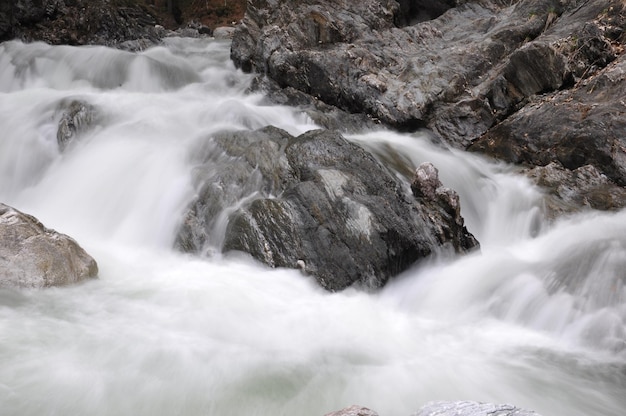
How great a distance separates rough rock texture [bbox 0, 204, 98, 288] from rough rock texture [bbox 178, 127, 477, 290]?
5.24 feet

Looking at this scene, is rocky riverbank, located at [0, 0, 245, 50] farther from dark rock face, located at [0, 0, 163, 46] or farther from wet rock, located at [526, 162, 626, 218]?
wet rock, located at [526, 162, 626, 218]

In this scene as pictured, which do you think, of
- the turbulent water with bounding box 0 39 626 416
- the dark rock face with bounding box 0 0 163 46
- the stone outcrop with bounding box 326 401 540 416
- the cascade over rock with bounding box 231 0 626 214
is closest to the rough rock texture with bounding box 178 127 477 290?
the turbulent water with bounding box 0 39 626 416

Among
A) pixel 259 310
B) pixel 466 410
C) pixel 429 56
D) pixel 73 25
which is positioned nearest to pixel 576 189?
pixel 429 56

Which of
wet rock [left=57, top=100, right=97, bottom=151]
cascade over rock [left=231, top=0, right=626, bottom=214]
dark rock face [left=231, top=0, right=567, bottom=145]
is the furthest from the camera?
dark rock face [left=231, top=0, right=567, bottom=145]

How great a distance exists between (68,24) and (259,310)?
48.4 feet

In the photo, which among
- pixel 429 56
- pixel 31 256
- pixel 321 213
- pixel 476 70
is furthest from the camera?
pixel 429 56

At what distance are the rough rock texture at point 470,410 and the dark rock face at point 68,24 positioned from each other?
16.3 meters

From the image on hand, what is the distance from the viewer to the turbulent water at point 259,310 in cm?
391

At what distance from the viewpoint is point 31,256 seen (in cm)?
505

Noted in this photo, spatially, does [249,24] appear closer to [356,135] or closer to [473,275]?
[356,135]

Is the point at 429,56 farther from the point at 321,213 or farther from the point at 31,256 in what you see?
the point at 31,256

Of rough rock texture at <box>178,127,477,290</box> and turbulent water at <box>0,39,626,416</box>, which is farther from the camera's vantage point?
rough rock texture at <box>178,127,477,290</box>

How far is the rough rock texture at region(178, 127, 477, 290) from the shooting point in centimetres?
618

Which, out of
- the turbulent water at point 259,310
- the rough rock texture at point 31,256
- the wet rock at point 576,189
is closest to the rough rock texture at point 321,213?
the turbulent water at point 259,310
